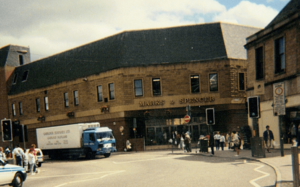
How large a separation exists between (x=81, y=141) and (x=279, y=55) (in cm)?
1689

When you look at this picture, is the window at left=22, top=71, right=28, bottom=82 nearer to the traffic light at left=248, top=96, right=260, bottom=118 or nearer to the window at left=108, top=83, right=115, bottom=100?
the window at left=108, top=83, right=115, bottom=100

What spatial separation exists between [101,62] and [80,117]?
288 inches

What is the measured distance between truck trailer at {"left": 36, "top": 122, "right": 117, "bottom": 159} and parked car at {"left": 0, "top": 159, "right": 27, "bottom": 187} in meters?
13.3

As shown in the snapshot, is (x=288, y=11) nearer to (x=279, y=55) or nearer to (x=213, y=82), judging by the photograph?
(x=279, y=55)

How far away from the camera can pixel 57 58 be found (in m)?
45.3

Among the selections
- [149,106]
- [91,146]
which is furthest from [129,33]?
[91,146]

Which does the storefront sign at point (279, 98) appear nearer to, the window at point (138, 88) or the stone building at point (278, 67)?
the stone building at point (278, 67)

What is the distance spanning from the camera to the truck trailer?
27562 mm

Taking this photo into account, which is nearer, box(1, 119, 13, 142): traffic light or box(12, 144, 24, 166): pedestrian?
box(1, 119, 13, 142): traffic light

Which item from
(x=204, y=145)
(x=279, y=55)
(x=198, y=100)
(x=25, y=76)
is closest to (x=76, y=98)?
(x=25, y=76)

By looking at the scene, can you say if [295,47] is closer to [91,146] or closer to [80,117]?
[91,146]

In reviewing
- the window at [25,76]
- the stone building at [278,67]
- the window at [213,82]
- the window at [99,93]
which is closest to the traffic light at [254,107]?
the stone building at [278,67]

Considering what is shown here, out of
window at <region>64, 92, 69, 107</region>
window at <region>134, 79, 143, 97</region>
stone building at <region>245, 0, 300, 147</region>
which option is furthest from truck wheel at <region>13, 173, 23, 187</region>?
window at <region>64, 92, 69, 107</region>

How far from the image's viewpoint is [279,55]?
2309cm
